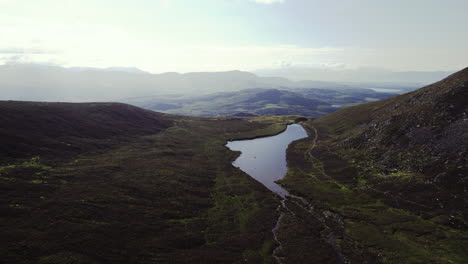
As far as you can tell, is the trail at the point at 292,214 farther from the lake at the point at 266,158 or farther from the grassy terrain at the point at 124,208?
the lake at the point at 266,158

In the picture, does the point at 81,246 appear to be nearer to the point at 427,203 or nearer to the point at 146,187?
the point at 146,187

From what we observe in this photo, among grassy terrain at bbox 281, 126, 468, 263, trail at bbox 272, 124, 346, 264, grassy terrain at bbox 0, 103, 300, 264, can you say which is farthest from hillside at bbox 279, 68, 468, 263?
grassy terrain at bbox 0, 103, 300, 264

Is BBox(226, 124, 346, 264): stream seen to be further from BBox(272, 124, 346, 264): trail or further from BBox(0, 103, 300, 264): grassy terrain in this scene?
BBox(0, 103, 300, 264): grassy terrain

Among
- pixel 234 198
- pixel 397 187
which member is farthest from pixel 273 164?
pixel 397 187

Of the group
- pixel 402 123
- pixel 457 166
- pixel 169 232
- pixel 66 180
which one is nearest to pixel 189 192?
pixel 169 232

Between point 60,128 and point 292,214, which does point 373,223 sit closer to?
point 292,214

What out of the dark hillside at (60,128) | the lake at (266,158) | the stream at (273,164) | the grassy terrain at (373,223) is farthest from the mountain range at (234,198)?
the lake at (266,158)
